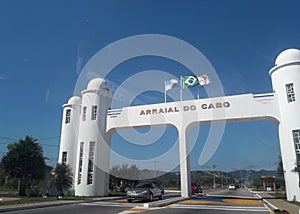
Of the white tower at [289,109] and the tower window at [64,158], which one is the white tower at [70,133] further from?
Result: the white tower at [289,109]

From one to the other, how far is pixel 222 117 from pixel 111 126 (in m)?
8.99

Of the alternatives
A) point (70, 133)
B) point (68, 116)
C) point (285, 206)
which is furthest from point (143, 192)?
point (68, 116)

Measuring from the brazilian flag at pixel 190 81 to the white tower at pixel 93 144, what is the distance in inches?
267

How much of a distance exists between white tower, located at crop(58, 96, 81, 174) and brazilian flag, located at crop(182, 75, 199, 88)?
10102 mm

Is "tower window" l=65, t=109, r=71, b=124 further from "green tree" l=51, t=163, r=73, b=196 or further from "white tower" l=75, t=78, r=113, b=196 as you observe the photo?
"green tree" l=51, t=163, r=73, b=196

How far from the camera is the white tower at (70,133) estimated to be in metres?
23.2

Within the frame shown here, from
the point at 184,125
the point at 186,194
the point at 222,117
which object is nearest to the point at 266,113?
the point at 222,117

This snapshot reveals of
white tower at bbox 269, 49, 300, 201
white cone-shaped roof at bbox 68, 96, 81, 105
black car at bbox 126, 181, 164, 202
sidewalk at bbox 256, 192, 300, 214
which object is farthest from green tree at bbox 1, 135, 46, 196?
white tower at bbox 269, 49, 300, 201

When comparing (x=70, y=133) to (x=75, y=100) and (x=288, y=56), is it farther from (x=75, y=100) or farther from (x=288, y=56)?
(x=288, y=56)

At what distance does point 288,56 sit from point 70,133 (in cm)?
1831

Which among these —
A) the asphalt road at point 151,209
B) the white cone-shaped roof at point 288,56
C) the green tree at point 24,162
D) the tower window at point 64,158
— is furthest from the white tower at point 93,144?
the white cone-shaped roof at point 288,56

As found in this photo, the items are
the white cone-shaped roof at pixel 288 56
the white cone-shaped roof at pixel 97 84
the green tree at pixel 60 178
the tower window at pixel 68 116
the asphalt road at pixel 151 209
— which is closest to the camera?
the asphalt road at pixel 151 209

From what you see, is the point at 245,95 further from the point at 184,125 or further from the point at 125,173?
the point at 125,173

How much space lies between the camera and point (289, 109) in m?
17.0
